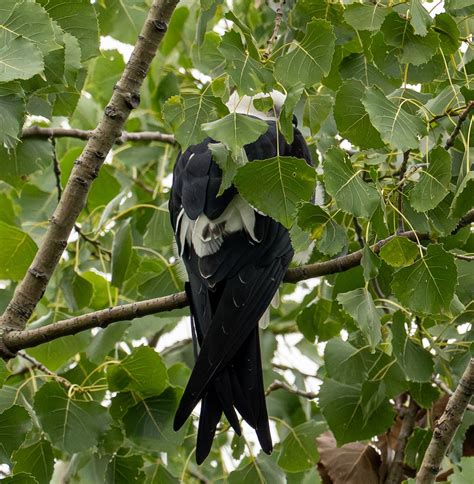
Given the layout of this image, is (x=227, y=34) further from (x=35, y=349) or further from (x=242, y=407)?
(x=35, y=349)

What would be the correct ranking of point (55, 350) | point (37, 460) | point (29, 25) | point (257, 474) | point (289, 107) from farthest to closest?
point (55, 350) < point (257, 474) < point (37, 460) < point (29, 25) < point (289, 107)

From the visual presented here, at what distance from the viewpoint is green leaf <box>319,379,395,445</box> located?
234 cm

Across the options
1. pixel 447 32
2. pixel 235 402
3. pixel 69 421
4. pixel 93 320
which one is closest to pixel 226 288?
pixel 235 402

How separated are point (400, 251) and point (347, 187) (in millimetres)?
172

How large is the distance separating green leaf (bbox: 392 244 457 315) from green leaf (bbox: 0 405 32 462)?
82 centimetres

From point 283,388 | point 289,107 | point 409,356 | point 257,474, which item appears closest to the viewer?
point 289,107

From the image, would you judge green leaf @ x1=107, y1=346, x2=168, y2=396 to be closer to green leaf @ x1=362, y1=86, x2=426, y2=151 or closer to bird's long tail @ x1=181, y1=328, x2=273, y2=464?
bird's long tail @ x1=181, y1=328, x2=273, y2=464

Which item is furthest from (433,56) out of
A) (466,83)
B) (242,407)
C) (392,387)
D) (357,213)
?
(242,407)

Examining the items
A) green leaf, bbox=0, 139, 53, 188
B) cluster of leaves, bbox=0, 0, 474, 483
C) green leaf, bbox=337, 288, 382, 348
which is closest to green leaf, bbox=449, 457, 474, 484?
cluster of leaves, bbox=0, 0, 474, 483

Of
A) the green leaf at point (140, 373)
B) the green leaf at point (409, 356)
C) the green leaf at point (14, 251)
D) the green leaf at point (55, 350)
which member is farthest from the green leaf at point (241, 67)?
the green leaf at point (55, 350)

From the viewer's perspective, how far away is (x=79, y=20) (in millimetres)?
2113

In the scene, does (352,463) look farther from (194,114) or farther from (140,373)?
(194,114)

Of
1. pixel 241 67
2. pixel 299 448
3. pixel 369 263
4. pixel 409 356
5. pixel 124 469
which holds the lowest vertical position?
pixel 299 448

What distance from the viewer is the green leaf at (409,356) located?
2139 mm
